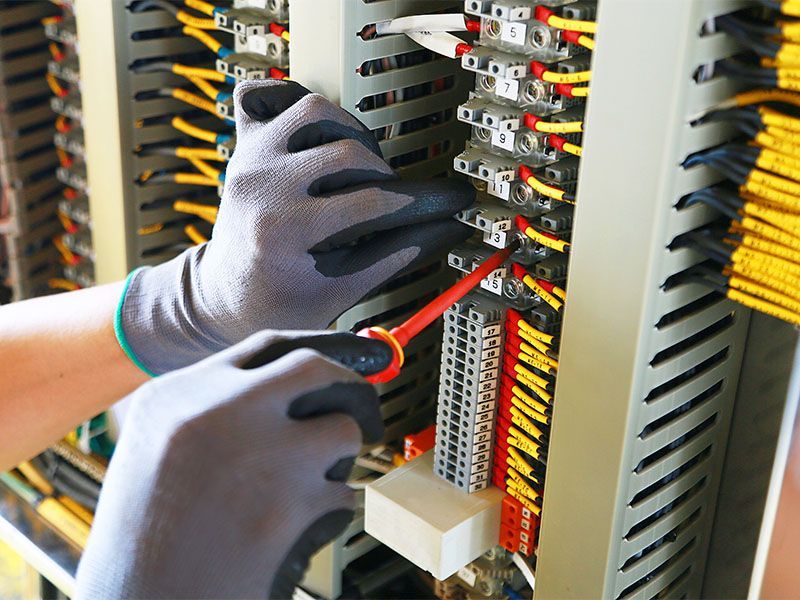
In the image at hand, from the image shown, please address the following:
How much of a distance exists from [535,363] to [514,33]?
34 cm

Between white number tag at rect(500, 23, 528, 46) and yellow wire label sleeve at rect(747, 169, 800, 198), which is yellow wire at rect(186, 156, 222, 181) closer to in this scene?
white number tag at rect(500, 23, 528, 46)

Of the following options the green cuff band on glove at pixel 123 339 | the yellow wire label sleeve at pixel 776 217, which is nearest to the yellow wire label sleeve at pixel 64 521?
the green cuff band on glove at pixel 123 339

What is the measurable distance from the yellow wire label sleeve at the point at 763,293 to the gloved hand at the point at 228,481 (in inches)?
13.7

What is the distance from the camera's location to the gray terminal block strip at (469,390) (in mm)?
1083

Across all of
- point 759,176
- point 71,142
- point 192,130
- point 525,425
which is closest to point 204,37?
point 192,130

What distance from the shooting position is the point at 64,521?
157 cm

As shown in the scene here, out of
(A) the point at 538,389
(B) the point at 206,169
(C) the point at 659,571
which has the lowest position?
(C) the point at 659,571

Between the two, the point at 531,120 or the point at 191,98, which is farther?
the point at 191,98

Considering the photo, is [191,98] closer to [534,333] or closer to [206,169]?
[206,169]

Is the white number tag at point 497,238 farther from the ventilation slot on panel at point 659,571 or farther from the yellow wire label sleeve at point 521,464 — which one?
the ventilation slot on panel at point 659,571

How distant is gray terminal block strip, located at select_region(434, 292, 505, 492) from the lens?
3.55 feet

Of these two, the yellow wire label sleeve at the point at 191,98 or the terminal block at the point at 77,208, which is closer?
the yellow wire label sleeve at the point at 191,98

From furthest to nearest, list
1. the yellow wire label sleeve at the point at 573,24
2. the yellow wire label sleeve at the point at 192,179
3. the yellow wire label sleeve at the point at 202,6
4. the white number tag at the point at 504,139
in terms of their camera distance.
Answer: the yellow wire label sleeve at the point at 192,179 → the yellow wire label sleeve at the point at 202,6 → the white number tag at the point at 504,139 → the yellow wire label sleeve at the point at 573,24

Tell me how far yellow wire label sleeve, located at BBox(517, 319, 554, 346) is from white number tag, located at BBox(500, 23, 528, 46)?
0.29m
